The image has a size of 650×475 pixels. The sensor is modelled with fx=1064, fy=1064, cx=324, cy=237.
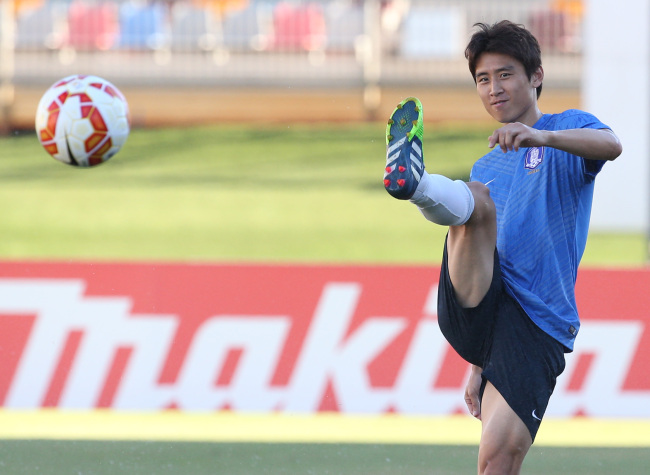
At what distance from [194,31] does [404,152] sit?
14881mm

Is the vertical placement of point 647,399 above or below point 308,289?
below

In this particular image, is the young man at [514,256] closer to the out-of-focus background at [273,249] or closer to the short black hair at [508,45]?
the short black hair at [508,45]

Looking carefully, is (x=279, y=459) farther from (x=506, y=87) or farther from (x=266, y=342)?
(x=506, y=87)

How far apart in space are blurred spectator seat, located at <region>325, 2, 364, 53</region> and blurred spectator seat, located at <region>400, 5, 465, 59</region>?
78cm

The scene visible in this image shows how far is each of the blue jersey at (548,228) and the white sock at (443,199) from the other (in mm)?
354

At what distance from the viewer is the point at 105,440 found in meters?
5.89

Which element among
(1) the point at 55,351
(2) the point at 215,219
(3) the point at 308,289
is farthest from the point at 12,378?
(2) the point at 215,219

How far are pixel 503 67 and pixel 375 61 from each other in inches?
545

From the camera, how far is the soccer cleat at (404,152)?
3053 millimetres

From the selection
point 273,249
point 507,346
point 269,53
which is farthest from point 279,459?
point 269,53

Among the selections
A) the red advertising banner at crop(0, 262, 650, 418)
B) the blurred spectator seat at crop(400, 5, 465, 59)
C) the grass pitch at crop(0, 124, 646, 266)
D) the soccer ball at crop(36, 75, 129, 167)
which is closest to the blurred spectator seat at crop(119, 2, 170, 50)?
the grass pitch at crop(0, 124, 646, 266)

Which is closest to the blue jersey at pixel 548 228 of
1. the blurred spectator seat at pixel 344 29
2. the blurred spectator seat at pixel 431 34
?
the blurred spectator seat at pixel 431 34

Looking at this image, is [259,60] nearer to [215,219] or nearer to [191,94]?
[191,94]

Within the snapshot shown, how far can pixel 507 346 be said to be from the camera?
3.39 metres
